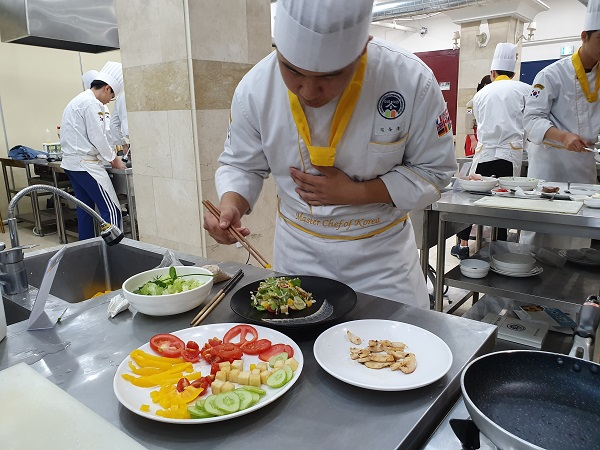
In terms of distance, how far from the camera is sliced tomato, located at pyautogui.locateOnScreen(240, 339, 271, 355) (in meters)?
0.90

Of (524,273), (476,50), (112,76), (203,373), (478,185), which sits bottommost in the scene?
(524,273)

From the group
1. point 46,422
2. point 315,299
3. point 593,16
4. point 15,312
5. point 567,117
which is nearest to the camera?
point 46,422

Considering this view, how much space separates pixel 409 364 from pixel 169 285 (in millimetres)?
647

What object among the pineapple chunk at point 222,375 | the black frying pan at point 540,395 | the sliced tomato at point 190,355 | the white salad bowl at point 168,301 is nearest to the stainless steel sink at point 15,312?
the white salad bowl at point 168,301

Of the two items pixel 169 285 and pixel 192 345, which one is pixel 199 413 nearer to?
pixel 192 345

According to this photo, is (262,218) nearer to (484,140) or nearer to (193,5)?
(193,5)

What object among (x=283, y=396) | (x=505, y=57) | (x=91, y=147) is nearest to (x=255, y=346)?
(x=283, y=396)

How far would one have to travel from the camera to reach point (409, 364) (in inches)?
33.4

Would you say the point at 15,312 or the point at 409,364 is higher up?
the point at 409,364

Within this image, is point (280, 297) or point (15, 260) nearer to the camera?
point (280, 297)

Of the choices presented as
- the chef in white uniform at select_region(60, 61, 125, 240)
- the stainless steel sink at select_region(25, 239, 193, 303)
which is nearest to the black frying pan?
the stainless steel sink at select_region(25, 239, 193, 303)

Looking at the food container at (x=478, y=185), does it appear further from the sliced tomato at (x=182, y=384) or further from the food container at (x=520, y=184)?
the sliced tomato at (x=182, y=384)

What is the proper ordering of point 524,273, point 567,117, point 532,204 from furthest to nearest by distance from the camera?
1. point 567,117
2. point 524,273
3. point 532,204

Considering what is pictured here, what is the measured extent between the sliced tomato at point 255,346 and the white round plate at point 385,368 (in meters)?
0.10
